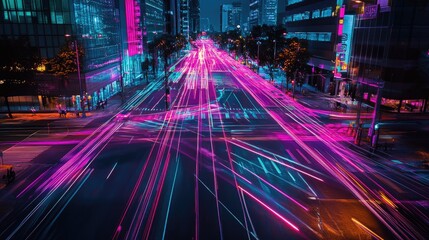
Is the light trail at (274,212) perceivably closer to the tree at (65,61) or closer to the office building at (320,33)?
the tree at (65,61)

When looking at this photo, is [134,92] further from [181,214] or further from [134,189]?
[181,214]

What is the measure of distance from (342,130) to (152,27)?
9595 cm

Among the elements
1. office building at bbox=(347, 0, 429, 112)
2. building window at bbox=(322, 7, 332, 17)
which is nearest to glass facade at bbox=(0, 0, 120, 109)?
building window at bbox=(322, 7, 332, 17)

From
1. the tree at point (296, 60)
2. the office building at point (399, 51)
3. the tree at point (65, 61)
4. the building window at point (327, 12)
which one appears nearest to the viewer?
the office building at point (399, 51)

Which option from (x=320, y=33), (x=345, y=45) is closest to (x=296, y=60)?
(x=345, y=45)

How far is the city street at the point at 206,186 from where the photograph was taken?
17.0 m

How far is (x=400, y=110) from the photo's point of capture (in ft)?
147

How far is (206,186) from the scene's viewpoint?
21609mm

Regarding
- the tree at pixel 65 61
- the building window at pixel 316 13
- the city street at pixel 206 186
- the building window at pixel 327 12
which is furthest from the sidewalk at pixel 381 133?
the tree at pixel 65 61

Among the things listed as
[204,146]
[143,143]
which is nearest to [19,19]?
[143,143]

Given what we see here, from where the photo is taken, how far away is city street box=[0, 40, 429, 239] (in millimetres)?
17016

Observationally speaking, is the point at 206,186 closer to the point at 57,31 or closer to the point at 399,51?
the point at 57,31

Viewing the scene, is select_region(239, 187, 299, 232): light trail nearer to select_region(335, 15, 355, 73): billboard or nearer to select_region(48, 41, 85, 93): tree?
select_region(48, 41, 85, 93): tree

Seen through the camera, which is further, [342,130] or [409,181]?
[342,130]
